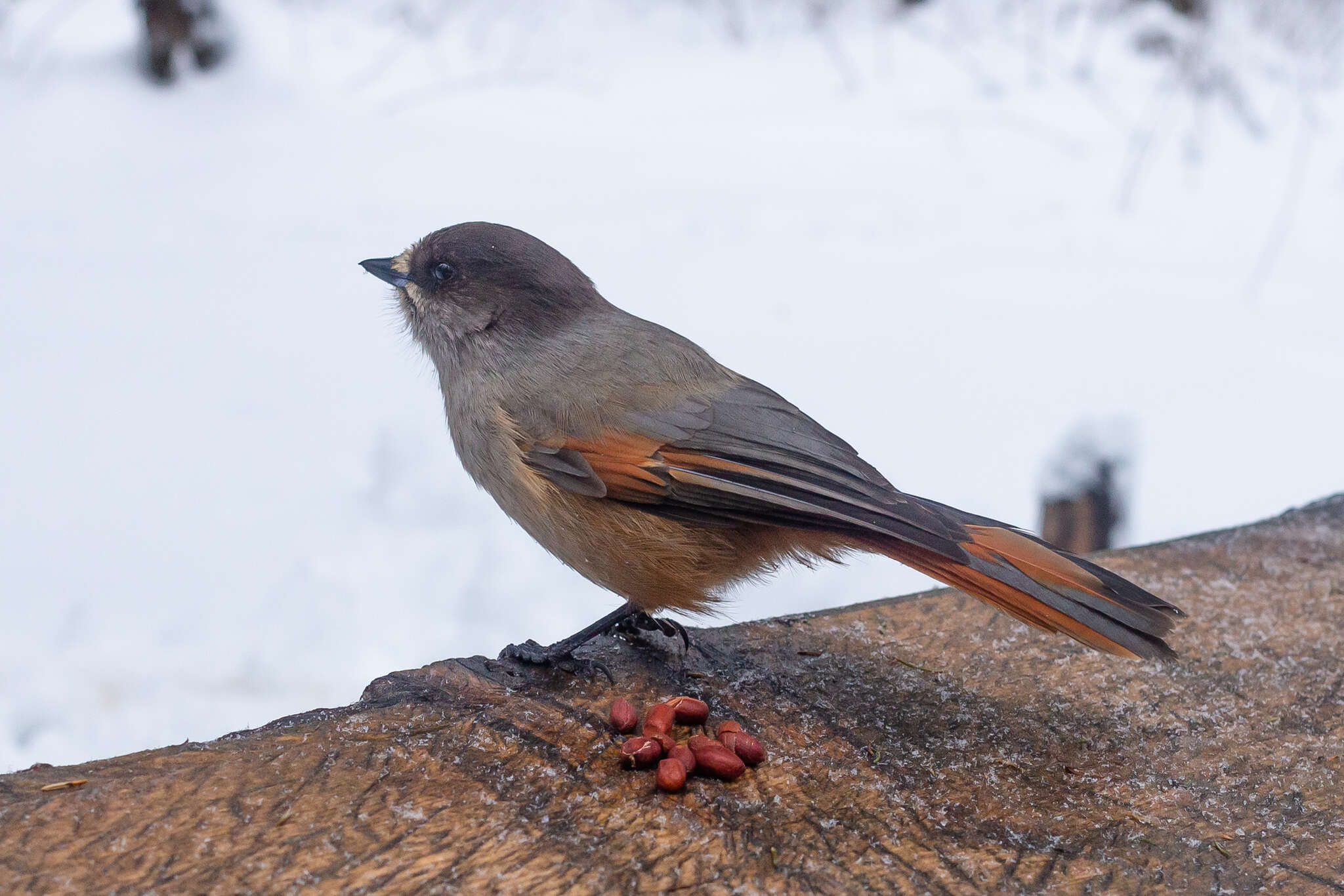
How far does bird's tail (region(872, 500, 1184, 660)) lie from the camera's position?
2.44m

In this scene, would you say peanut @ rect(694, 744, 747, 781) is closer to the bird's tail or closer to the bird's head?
the bird's tail

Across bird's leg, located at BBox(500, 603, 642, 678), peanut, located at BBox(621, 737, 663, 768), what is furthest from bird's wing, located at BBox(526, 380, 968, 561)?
peanut, located at BBox(621, 737, 663, 768)

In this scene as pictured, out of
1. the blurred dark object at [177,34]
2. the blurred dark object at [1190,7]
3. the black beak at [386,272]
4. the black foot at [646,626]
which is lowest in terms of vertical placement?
the black foot at [646,626]

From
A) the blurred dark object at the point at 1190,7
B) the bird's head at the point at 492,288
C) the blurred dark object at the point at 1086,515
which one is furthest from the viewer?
the blurred dark object at the point at 1190,7

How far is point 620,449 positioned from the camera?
9.07 ft

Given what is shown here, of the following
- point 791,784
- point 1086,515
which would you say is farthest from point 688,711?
point 1086,515

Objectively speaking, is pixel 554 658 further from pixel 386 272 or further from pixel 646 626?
pixel 386 272

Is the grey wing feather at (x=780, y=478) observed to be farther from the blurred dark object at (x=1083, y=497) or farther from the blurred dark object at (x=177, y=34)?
the blurred dark object at (x=177, y=34)

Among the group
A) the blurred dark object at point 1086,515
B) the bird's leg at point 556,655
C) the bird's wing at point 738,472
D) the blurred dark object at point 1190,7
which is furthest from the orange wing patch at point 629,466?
the blurred dark object at point 1190,7

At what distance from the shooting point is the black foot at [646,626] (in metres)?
3.00

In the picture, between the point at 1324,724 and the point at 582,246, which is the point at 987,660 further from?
the point at 582,246

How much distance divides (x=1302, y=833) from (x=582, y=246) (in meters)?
5.09

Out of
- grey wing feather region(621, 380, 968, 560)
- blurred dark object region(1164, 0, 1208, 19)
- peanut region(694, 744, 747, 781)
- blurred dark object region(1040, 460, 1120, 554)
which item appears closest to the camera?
peanut region(694, 744, 747, 781)

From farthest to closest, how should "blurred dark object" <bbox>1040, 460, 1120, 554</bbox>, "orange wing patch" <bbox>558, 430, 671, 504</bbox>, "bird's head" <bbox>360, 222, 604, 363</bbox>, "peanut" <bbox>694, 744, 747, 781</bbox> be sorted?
"blurred dark object" <bbox>1040, 460, 1120, 554</bbox> < "bird's head" <bbox>360, 222, 604, 363</bbox> < "orange wing patch" <bbox>558, 430, 671, 504</bbox> < "peanut" <bbox>694, 744, 747, 781</bbox>
